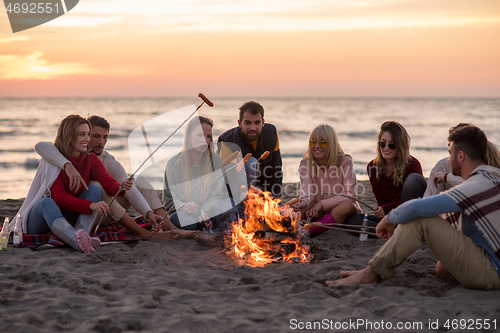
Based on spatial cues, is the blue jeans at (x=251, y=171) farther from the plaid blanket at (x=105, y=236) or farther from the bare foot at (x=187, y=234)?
the plaid blanket at (x=105, y=236)

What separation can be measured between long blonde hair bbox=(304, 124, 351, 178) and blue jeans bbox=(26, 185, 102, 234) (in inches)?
106

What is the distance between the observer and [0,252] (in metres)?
4.78

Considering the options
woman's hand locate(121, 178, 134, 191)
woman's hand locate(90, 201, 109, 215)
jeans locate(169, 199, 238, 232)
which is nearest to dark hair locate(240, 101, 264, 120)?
jeans locate(169, 199, 238, 232)

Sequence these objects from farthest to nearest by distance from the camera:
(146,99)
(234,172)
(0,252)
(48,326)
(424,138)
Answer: (146,99)
(424,138)
(234,172)
(0,252)
(48,326)

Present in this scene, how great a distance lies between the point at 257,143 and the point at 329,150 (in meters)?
1.19

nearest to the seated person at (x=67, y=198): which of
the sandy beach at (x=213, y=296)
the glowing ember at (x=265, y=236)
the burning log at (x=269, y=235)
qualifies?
the sandy beach at (x=213, y=296)

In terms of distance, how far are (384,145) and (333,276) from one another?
2.28m

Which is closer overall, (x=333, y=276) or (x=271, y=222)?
(x=333, y=276)

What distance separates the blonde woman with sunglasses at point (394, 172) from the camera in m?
5.58

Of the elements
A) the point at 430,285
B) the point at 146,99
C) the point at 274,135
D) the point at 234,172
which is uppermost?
the point at 146,99

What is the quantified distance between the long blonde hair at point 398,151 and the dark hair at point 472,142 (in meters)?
2.05

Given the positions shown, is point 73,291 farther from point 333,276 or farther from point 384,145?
point 384,145

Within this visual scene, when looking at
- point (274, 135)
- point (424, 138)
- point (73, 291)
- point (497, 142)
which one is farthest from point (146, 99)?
point (73, 291)

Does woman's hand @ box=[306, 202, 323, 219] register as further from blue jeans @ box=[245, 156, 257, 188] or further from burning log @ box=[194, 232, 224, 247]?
burning log @ box=[194, 232, 224, 247]
